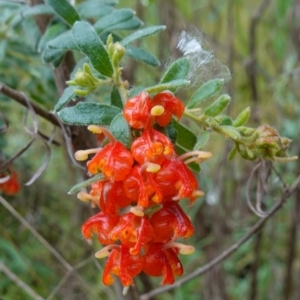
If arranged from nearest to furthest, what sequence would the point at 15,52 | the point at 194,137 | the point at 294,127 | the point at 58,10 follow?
the point at 194,137 → the point at 58,10 → the point at 15,52 → the point at 294,127

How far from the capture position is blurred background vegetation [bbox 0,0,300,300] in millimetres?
1275

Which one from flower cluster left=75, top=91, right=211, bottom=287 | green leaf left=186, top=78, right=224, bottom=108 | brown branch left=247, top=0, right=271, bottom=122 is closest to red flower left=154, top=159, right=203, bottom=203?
flower cluster left=75, top=91, right=211, bottom=287

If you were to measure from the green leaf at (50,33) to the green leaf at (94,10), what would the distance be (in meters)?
0.04

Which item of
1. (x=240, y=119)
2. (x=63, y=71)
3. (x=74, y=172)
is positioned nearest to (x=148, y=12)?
(x=74, y=172)

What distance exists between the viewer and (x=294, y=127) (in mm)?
1440

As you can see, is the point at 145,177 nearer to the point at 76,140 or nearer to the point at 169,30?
the point at 76,140

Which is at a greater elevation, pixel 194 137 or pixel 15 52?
pixel 15 52

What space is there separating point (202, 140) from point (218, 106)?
0.15ft

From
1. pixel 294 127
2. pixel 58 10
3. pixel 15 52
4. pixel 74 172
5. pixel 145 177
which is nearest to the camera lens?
pixel 145 177

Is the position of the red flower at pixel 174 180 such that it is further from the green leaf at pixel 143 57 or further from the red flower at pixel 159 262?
the green leaf at pixel 143 57

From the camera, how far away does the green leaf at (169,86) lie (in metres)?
0.49

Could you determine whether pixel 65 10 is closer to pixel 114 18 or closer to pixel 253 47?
pixel 114 18

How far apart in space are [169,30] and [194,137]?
0.82 meters

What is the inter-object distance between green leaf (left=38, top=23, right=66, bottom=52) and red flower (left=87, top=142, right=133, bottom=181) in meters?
0.28
